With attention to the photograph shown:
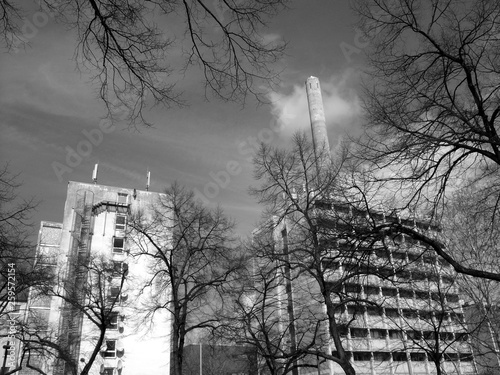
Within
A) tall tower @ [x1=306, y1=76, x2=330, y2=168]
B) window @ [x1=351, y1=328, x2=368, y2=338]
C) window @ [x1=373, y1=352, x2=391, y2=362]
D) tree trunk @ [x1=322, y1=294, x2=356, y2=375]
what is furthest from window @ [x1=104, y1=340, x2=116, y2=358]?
tall tower @ [x1=306, y1=76, x2=330, y2=168]

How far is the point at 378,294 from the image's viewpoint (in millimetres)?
20500

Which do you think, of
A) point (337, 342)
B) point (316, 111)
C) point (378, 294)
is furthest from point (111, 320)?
point (316, 111)

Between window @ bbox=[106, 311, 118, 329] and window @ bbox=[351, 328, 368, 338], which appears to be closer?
window @ bbox=[106, 311, 118, 329]

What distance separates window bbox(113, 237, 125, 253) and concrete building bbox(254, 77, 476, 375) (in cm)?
1806

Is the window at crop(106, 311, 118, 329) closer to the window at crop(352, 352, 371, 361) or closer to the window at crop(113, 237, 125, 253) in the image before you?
the window at crop(113, 237, 125, 253)

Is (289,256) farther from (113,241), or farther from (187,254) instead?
(113,241)

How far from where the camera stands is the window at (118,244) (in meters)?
42.6

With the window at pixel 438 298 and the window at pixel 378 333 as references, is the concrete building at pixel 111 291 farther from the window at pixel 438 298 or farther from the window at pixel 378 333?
the window at pixel 378 333

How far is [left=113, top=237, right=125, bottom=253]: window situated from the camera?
4256cm

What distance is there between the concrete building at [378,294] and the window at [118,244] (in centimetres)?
1806

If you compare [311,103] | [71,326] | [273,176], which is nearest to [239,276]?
[273,176]

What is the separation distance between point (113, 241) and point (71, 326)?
362 inches

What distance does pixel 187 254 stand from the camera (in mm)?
19266

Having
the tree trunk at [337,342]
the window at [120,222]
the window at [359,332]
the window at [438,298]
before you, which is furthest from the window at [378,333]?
the tree trunk at [337,342]
